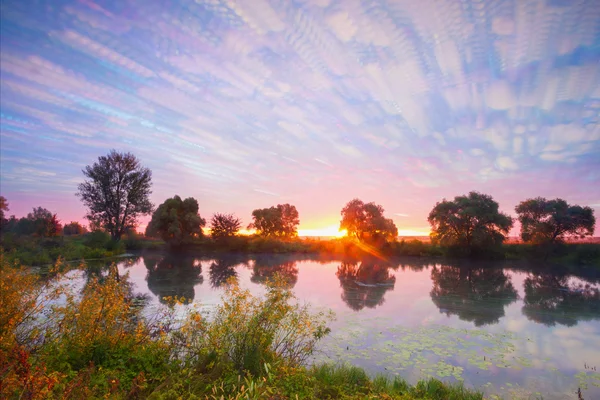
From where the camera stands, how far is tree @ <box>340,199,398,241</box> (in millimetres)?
43528

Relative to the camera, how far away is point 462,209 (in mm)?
37156

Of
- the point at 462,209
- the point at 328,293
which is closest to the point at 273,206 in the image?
the point at 462,209

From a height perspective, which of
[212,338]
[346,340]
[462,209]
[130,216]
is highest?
[462,209]

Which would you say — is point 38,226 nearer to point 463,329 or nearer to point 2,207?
point 2,207

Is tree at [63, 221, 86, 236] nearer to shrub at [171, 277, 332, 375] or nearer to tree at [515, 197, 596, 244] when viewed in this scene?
shrub at [171, 277, 332, 375]

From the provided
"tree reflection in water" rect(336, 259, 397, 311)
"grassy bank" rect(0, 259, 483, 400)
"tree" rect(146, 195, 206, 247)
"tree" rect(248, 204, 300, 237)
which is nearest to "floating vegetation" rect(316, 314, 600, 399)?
"grassy bank" rect(0, 259, 483, 400)

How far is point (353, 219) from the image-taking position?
153 ft

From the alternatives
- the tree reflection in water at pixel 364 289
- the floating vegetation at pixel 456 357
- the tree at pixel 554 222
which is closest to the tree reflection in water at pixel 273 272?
the tree reflection in water at pixel 364 289

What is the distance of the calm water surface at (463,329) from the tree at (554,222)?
81.9 ft

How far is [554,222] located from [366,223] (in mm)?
22852

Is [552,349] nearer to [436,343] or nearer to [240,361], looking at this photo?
[436,343]

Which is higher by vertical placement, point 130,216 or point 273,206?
point 273,206

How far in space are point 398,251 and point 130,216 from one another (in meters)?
32.6

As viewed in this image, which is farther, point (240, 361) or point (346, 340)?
point (346, 340)
